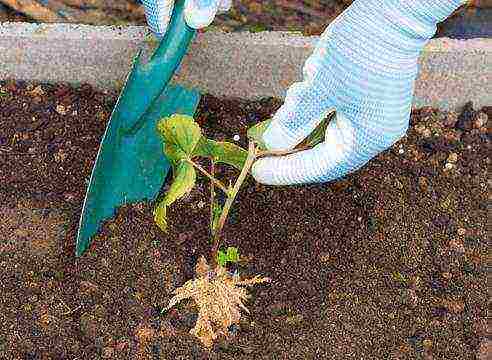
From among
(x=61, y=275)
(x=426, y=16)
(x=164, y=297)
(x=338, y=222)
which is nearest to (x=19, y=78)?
(x=61, y=275)

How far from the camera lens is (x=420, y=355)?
4.83ft

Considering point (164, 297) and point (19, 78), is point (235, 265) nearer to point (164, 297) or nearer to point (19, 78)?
point (164, 297)

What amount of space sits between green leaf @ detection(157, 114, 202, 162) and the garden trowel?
26 cm

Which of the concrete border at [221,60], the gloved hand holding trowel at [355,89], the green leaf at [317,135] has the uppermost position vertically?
the gloved hand holding trowel at [355,89]

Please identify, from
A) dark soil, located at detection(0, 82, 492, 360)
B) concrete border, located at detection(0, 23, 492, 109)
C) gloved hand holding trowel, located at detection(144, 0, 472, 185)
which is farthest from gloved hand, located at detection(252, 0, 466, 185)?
concrete border, located at detection(0, 23, 492, 109)

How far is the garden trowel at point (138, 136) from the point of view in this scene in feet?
5.04

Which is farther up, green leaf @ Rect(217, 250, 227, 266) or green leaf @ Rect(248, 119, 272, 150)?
green leaf @ Rect(248, 119, 272, 150)

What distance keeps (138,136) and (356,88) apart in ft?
1.82

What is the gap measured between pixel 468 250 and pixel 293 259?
346 mm

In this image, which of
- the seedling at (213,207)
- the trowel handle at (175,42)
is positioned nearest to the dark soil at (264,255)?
the seedling at (213,207)

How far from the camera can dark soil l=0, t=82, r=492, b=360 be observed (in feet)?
4.81

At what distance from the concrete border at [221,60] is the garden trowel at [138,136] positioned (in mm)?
100

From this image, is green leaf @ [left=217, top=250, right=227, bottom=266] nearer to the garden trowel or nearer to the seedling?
the seedling

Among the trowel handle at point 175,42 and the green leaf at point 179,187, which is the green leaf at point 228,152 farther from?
the trowel handle at point 175,42
